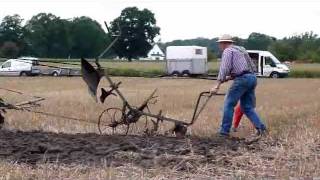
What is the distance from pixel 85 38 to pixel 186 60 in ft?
167

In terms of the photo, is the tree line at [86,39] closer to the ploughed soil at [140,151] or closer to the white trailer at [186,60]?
the white trailer at [186,60]

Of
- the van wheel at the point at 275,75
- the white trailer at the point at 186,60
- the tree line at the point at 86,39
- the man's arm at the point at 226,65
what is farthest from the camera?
the tree line at the point at 86,39

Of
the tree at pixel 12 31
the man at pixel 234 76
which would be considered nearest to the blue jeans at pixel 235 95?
the man at pixel 234 76

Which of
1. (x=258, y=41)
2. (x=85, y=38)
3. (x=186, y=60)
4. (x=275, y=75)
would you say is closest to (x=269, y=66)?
(x=275, y=75)

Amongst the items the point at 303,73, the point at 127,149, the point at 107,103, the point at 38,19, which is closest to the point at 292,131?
the point at 127,149

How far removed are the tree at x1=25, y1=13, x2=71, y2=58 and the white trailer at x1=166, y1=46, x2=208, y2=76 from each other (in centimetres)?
4582

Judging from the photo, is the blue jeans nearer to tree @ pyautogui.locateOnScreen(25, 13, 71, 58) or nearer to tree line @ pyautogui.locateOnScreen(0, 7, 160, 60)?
tree line @ pyautogui.locateOnScreen(0, 7, 160, 60)

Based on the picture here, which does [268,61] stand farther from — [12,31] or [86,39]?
[86,39]

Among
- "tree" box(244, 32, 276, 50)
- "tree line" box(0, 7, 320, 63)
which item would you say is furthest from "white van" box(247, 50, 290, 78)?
"tree" box(244, 32, 276, 50)

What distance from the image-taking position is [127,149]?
28.0 feet

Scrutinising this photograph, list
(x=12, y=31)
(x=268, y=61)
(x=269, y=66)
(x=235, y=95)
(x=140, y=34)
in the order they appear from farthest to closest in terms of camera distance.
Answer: (x=140, y=34), (x=12, y=31), (x=269, y=66), (x=268, y=61), (x=235, y=95)

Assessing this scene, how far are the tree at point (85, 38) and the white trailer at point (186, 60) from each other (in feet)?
154

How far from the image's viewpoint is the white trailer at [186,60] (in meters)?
59.6

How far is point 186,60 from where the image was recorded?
5975cm
